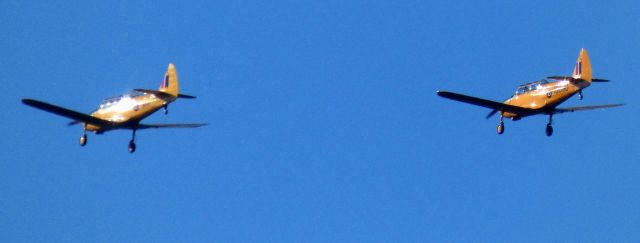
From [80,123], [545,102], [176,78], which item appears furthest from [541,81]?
[80,123]

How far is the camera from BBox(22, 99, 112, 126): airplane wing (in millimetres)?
74625

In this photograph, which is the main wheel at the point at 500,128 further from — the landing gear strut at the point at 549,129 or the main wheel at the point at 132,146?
the main wheel at the point at 132,146

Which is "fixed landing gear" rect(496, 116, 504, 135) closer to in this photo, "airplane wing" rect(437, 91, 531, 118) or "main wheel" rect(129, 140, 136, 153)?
"airplane wing" rect(437, 91, 531, 118)

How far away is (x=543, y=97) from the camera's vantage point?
254 feet

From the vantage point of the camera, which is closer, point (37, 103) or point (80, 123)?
point (37, 103)

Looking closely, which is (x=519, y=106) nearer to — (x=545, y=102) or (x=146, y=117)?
(x=545, y=102)

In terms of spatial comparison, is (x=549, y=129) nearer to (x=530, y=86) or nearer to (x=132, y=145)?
(x=530, y=86)

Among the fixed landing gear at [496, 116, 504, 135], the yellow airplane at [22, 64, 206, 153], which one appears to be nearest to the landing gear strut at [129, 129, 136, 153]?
the yellow airplane at [22, 64, 206, 153]

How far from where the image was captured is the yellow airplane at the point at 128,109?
7562cm

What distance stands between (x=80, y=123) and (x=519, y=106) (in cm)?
2435

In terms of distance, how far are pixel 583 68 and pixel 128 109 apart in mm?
24179

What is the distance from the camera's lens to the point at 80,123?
80.9 metres

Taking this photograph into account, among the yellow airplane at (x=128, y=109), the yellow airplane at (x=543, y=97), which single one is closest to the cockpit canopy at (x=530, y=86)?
the yellow airplane at (x=543, y=97)

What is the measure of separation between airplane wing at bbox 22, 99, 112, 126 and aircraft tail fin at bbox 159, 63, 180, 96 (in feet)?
14.8
